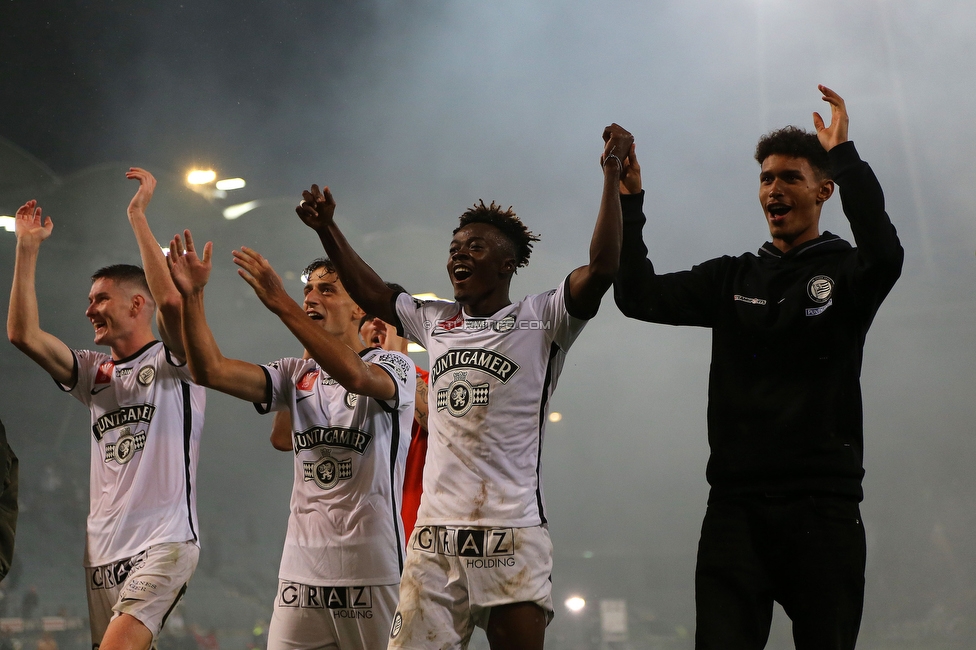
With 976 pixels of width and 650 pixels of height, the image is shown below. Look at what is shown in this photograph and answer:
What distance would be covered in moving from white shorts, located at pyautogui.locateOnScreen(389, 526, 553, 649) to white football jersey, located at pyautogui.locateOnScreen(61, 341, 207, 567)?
127 cm

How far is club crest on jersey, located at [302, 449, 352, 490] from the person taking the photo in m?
2.88

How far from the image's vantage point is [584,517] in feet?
21.9

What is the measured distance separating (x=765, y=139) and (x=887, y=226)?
0.49 metres

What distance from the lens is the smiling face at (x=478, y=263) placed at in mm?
2547

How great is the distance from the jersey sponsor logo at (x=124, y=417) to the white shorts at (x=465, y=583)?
1.46m

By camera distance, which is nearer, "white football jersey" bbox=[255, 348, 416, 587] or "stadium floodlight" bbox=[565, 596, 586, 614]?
"white football jersey" bbox=[255, 348, 416, 587]

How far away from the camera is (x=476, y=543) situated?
2.19 meters

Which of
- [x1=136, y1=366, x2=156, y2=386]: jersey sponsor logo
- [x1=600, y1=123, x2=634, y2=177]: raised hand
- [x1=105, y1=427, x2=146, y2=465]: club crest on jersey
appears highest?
[x1=600, y1=123, x2=634, y2=177]: raised hand

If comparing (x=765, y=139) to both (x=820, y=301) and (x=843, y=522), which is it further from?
(x=843, y=522)

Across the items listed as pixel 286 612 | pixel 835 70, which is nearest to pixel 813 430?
pixel 286 612

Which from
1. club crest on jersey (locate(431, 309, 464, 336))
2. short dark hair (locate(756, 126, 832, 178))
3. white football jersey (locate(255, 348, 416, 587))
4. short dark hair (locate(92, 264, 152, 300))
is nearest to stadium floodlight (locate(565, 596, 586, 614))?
white football jersey (locate(255, 348, 416, 587))

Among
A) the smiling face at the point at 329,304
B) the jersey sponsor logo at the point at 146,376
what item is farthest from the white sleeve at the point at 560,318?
the jersey sponsor logo at the point at 146,376

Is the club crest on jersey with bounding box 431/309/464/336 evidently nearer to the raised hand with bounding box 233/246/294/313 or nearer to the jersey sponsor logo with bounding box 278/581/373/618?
the raised hand with bounding box 233/246/294/313

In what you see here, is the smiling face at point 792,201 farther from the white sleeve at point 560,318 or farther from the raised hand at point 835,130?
the white sleeve at point 560,318
